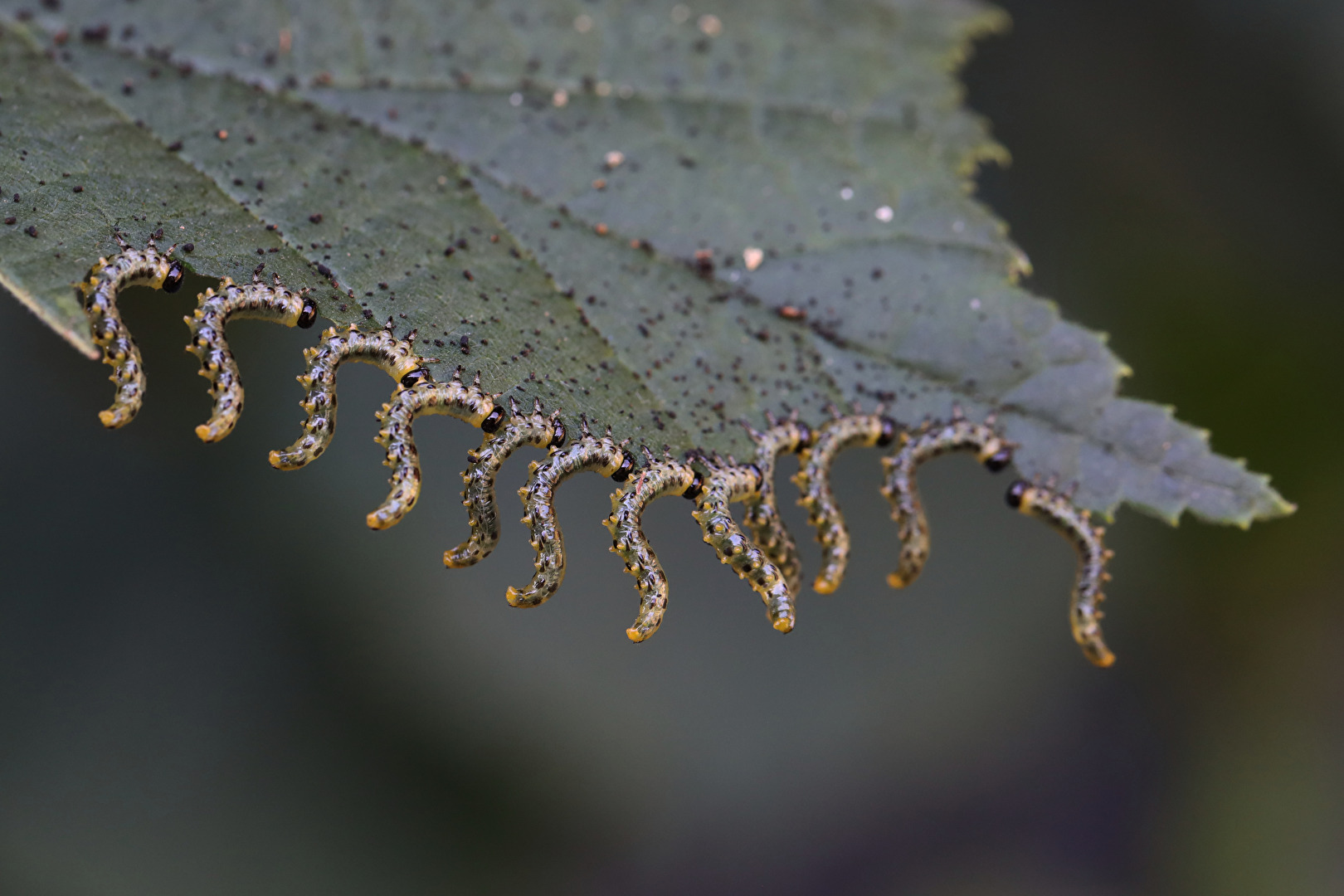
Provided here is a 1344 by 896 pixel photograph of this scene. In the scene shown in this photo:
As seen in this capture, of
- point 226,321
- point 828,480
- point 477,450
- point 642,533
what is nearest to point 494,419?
point 477,450

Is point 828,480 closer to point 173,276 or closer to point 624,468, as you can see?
point 624,468

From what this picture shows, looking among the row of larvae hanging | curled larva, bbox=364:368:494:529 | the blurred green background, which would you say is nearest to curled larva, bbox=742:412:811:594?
the row of larvae hanging

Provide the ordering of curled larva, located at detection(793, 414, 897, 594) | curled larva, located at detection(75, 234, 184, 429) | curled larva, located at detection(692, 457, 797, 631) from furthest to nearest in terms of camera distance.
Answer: curled larva, located at detection(793, 414, 897, 594) → curled larva, located at detection(692, 457, 797, 631) → curled larva, located at detection(75, 234, 184, 429)

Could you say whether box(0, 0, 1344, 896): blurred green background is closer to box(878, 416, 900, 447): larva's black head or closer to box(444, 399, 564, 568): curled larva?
box(878, 416, 900, 447): larva's black head

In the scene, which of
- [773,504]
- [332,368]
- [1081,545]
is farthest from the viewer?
[1081,545]

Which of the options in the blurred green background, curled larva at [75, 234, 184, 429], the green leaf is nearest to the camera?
curled larva at [75, 234, 184, 429]
